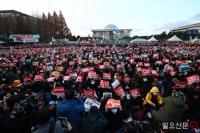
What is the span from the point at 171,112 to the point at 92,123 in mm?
3248

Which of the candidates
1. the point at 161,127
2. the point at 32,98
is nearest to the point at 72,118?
the point at 32,98

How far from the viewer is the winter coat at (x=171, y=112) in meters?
4.62

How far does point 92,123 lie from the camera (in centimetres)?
766

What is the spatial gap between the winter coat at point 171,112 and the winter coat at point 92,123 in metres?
3.07

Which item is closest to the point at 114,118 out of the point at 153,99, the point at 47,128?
the point at 47,128

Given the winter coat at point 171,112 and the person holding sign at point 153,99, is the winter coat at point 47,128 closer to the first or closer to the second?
the winter coat at point 171,112

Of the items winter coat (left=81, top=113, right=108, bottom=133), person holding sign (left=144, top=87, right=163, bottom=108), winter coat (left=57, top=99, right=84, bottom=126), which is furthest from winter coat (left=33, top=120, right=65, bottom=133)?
person holding sign (left=144, top=87, right=163, bottom=108)

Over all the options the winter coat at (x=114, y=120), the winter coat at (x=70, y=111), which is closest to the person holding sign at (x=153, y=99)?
the winter coat at (x=114, y=120)

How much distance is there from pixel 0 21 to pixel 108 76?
286ft

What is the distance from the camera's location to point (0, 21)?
98312 mm

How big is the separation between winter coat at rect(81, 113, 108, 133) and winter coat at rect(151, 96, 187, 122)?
3.07 m

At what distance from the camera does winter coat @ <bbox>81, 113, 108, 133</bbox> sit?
762 centimetres

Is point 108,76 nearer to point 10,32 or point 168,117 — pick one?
point 168,117

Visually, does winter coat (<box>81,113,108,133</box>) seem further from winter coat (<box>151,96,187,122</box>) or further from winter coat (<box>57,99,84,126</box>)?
winter coat (<box>151,96,187,122</box>)
